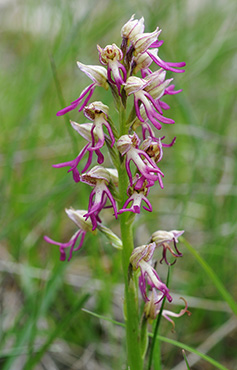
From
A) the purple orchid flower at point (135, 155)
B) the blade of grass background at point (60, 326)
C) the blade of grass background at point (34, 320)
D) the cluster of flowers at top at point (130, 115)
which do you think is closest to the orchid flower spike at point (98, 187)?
the cluster of flowers at top at point (130, 115)

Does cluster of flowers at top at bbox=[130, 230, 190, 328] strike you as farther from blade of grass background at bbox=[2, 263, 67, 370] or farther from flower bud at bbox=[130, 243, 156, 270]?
blade of grass background at bbox=[2, 263, 67, 370]

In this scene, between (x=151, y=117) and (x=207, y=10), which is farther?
(x=207, y=10)

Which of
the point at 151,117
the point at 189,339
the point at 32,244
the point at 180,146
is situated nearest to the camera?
the point at 151,117

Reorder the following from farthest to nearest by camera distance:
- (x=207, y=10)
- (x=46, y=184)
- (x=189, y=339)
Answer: (x=207, y=10), (x=46, y=184), (x=189, y=339)

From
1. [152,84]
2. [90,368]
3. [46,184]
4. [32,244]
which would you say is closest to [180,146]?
[46,184]

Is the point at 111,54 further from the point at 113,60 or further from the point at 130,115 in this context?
the point at 130,115

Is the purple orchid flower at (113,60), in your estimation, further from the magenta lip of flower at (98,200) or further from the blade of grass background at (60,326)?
the blade of grass background at (60,326)

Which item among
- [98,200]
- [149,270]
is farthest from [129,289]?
[98,200]

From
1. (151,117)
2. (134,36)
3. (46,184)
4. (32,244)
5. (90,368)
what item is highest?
(134,36)

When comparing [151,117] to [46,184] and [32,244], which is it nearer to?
[32,244]
